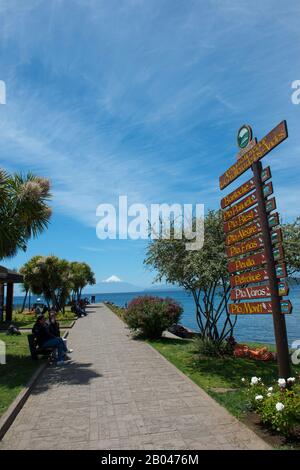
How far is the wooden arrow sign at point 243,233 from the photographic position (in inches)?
276

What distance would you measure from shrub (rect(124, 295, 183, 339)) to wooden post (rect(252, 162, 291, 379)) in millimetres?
9772

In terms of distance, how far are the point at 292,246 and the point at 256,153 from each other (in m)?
4.56

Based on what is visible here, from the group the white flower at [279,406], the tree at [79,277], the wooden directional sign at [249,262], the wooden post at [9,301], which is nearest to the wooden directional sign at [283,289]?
the wooden directional sign at [249,262]

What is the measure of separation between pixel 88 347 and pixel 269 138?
10.9 metres

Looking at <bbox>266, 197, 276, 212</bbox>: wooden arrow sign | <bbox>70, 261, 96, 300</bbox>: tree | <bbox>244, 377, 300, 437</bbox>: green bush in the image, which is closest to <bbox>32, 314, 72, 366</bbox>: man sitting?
<bbox>244, 377, 300, 437</bbox>: green bush

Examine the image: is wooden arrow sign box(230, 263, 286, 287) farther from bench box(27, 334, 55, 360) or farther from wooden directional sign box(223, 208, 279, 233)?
bench box(27, 334, 55, 360)

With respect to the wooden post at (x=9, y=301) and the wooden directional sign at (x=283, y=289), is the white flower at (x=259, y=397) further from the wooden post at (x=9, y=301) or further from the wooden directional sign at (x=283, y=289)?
the wooden post at (x=9, y=301)

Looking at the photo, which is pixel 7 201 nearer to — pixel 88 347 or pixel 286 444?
pixel 88 347

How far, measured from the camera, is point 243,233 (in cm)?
750

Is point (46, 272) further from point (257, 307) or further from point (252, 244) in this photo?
point (257, 307)

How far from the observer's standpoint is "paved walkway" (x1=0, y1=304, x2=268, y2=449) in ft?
16.7

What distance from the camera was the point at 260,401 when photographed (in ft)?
18.5

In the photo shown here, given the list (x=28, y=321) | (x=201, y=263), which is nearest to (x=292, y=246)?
(x=201, y=263)

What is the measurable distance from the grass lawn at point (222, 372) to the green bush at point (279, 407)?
57cm
